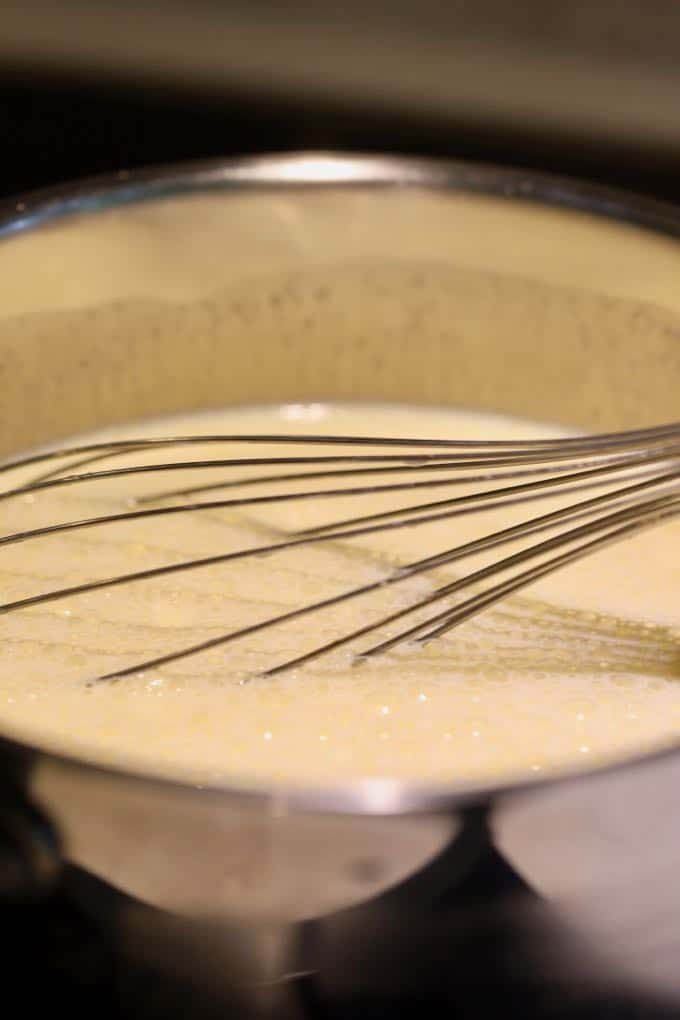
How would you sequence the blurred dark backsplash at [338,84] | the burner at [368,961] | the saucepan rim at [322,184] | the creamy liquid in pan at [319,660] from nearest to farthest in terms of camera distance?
the burner at [368,961] < the creamy liquid in pan at [319,660] < the saucepan rim at [322,184] < the blurred dark backsplash at [338,84]

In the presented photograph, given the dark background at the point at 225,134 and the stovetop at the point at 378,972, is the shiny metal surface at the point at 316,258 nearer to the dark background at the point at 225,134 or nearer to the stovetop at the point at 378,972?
the stovetop at the point at 378,972

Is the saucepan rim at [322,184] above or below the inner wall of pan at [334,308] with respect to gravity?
above

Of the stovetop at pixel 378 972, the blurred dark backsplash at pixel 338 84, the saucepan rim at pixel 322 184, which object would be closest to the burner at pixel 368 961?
the stovetop at pixel 378 972

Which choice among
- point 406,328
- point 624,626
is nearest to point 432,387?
point 406,328

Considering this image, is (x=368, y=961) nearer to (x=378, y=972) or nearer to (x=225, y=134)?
(x=378, y=972)

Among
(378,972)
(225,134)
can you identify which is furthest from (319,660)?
(225,134)

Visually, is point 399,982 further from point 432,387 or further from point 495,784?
point 432,387

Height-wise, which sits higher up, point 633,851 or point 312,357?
point 312,357

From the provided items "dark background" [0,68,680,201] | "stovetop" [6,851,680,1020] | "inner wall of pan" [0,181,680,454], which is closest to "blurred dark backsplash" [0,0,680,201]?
"dark background" [0,68,680,201]
